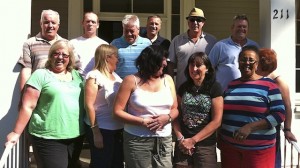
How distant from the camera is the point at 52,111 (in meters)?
3.07

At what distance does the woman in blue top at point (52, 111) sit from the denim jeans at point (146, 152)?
1.57 feet

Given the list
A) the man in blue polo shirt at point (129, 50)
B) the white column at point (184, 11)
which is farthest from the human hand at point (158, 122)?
the white column at point (184, 11)

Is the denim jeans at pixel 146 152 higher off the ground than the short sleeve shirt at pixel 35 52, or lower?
lower

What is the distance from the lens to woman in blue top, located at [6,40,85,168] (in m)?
3.07

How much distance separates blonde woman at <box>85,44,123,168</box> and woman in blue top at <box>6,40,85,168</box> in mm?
156

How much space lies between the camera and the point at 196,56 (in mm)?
3135

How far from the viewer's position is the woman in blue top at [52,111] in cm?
307

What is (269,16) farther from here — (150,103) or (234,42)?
(150,103)

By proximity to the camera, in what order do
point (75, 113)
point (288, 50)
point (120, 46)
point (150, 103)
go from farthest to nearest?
1. point (288, 50)
2. point (120, 46)
3. point (75, 113)
4. point (150, 103)

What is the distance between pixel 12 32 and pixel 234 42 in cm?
221

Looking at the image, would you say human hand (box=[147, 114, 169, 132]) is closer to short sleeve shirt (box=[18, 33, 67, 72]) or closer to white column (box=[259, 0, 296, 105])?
short sleeve shirt (box=[18, 33, 67, 72])

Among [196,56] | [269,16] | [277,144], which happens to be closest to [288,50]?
[269,16]

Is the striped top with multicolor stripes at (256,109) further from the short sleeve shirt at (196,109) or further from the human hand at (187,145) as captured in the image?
the human hand at (187,145)

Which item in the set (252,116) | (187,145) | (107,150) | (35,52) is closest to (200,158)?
(187,145)
